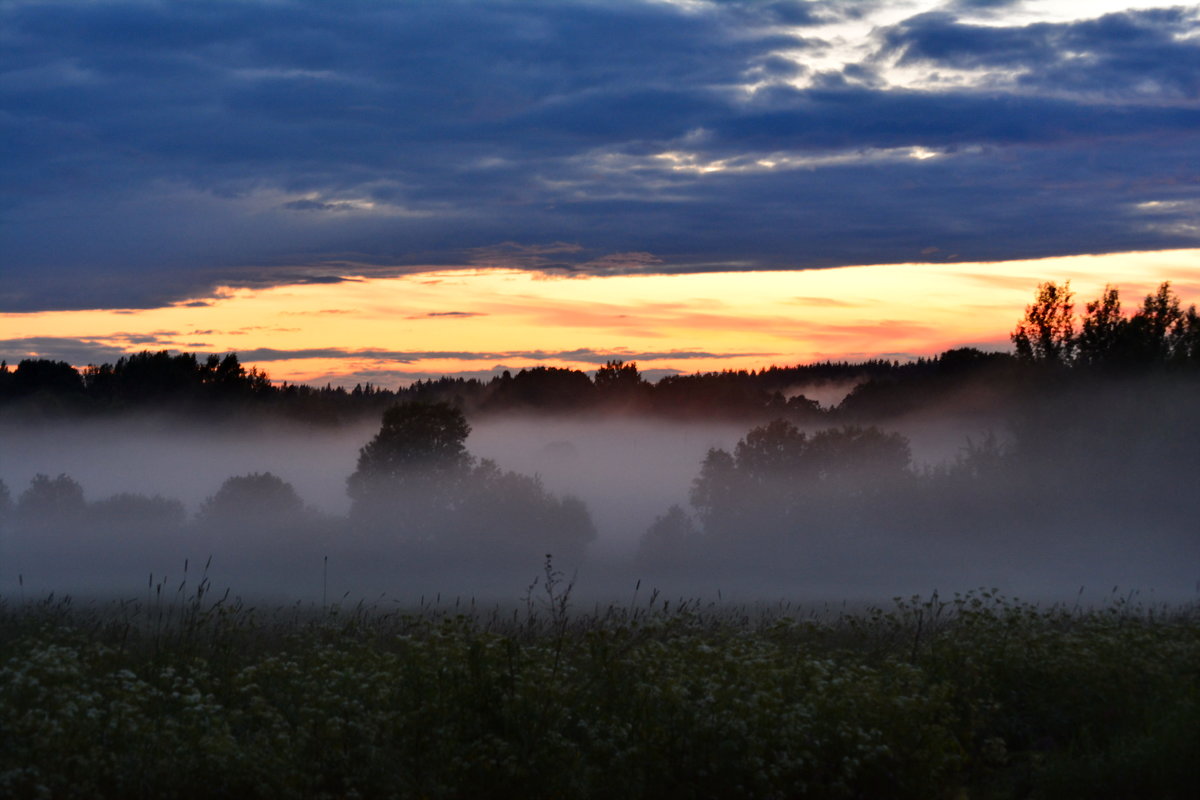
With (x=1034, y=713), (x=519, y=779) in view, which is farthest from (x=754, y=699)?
(x=1034, y=713)

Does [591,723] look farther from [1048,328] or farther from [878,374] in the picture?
[878,374]

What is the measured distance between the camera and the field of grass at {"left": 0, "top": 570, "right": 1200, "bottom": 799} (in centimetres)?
857

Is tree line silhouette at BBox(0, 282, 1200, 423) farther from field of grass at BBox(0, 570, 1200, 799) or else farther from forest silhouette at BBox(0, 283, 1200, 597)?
field of grass at BBox(0, 570, 1200, 799)

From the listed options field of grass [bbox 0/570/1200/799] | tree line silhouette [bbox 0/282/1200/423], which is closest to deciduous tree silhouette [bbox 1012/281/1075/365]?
tree line silhouette [bbox 0/282/1200/423]

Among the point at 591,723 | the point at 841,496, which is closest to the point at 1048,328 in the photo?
the point at 841,496

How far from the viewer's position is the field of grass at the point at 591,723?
8570 mm

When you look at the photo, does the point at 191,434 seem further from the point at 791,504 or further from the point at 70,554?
the point at 791,504

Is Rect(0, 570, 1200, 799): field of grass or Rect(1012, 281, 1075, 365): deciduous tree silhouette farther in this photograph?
Rect(1012, 281, 1075, 365): deciduous tree silhouette

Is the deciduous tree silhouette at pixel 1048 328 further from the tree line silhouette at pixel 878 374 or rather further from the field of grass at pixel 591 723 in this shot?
the field of grass at pixel 591 723

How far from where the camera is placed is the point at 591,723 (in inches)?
389

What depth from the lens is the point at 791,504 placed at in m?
94.1

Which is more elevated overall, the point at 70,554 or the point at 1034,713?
the point at 1034,713

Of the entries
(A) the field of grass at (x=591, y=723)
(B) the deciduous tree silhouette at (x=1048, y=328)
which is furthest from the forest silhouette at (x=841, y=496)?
(A) the field of grass at (x=591, y=723)

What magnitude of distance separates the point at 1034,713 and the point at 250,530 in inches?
3418
